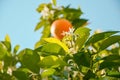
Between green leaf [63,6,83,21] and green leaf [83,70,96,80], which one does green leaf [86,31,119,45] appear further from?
green leaf [63,6,83,21]

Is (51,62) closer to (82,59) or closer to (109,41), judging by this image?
(82,59)

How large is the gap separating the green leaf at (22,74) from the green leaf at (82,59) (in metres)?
0.22

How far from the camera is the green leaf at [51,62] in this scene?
44.2 inches

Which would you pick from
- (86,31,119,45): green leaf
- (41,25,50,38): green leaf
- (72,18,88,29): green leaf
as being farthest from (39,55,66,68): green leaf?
(72,18,88,29): green leaf

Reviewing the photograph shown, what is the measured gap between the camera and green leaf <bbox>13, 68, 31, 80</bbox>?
3.95ft

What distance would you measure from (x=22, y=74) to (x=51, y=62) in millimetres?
137

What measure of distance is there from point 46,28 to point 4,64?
3.14ft

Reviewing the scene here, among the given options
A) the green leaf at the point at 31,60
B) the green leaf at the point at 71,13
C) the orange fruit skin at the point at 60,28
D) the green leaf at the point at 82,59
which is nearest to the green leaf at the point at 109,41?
the green leaf at the point at 82,59

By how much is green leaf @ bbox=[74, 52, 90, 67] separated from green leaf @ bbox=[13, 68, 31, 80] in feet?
0.71

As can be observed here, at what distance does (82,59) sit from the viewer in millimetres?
1091

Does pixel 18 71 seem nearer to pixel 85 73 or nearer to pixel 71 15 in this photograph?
pixel 85 73

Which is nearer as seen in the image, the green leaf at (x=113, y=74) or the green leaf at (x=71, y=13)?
the green leaf at (x=113, y=74)

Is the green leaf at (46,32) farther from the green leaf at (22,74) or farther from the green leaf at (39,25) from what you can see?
the green leaf at (22,74)

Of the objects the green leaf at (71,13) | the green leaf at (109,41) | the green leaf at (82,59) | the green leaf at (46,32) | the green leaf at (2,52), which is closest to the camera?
the green leaf at (82,59)
